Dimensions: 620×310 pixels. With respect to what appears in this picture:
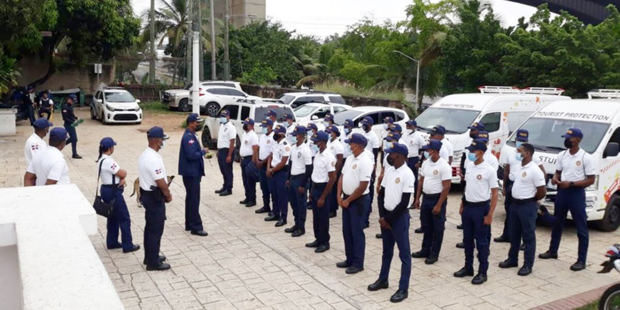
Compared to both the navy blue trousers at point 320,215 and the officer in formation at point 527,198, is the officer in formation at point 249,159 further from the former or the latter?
the officer in formation at point 527,198

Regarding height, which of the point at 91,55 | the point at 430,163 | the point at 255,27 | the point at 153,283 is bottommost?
the point at 153,283

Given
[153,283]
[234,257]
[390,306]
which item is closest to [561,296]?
[390,306]

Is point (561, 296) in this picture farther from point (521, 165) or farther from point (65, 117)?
point (65, 117)

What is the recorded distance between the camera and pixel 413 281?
713cm

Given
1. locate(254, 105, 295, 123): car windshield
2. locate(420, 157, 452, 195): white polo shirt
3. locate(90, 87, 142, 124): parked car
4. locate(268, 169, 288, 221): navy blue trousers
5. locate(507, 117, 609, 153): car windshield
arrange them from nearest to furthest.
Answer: locate(420, 157, 452, 195): white polo shirt → locate(268, 169, 288, 221): navy blue trousers → locate(507, 117, 609, 153): car windshield → locate(254, 105, 295, 123): car windshield → locate(90, 87, 142, 124): parked car

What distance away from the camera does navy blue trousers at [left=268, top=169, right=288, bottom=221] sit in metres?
9.39

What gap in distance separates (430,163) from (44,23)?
19841 millimetres

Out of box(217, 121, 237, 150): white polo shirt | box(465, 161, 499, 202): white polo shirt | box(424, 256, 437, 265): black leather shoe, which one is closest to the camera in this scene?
box(465, 161, 499, 202): white polo shirt

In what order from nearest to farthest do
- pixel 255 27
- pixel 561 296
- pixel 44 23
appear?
pixel 561 296 → pixel 44 23 → pixel 255 27

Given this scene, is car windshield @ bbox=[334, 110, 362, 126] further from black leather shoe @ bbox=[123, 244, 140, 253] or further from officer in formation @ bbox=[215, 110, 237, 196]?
black leather shoe @ bbox=[123, 244, 140, 253]

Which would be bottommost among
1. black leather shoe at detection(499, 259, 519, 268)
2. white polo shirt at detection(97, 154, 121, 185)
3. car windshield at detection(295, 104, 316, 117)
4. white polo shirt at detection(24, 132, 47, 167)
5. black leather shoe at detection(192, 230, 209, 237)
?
black leather shoe at detection(192, 230, 209, 237)

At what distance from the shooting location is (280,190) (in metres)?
9.43

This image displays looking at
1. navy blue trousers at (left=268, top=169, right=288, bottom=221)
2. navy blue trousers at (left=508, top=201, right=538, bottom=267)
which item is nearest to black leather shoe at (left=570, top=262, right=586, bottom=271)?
navy blue trousers at (left=508, top=201, right=538, bottom=267)

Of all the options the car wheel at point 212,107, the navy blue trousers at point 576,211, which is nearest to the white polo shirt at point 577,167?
the navy blue trousers at point 576,211
